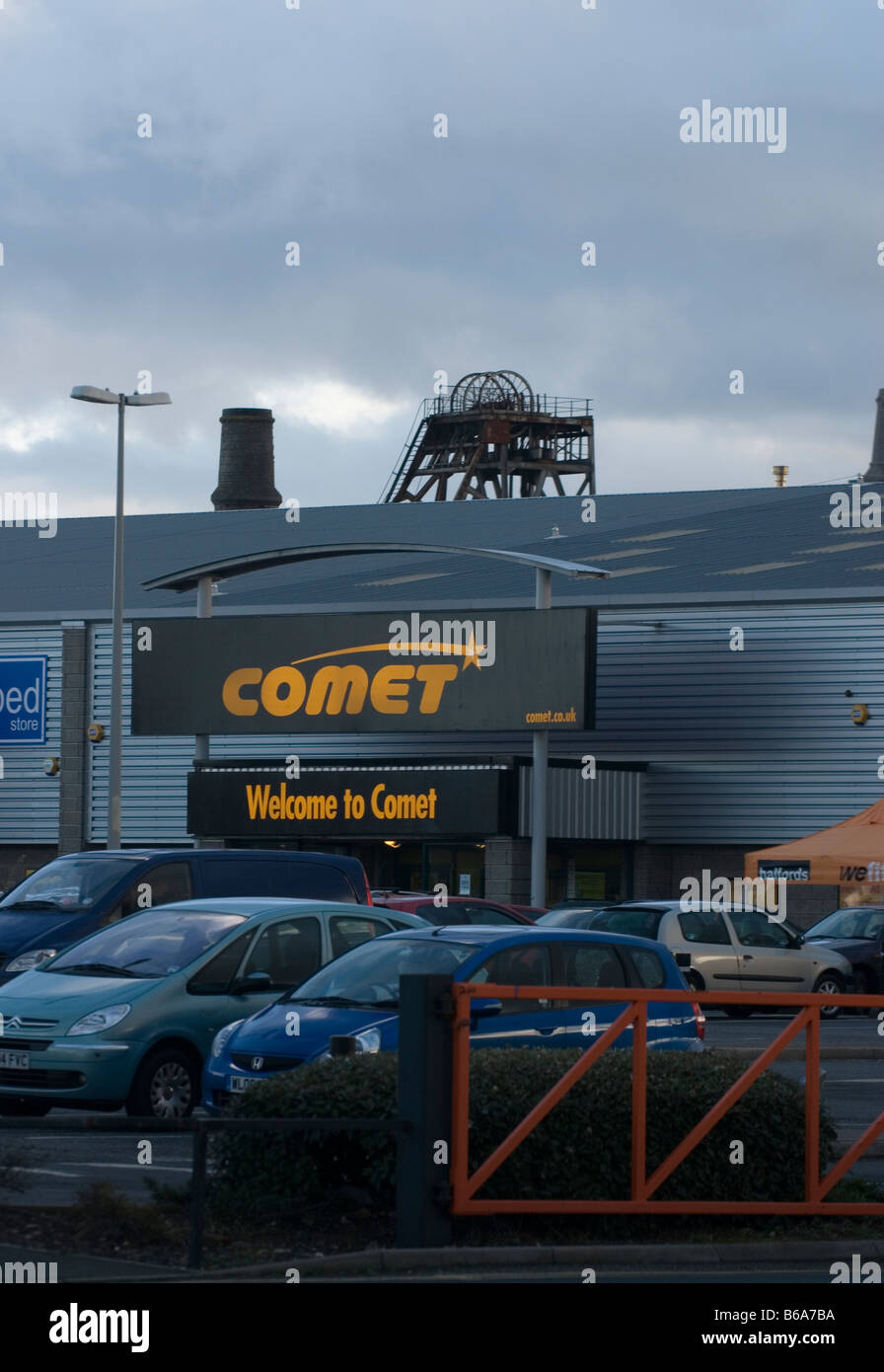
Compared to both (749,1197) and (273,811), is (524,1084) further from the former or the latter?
(273,811)

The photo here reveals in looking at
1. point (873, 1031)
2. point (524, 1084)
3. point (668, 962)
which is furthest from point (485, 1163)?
point (873, 1031)

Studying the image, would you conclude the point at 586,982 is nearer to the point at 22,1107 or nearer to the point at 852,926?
the point at 22,1107

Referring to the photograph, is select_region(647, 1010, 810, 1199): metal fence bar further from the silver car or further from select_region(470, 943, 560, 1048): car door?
the silver car

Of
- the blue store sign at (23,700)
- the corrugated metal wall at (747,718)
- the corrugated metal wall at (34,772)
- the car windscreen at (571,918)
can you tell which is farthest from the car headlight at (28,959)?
the blue store sign at (23,700)

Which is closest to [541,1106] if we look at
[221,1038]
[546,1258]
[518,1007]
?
[546,1258]

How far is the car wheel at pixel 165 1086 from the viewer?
1462 cm

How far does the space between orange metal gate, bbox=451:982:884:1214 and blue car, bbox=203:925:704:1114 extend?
2.10 meters

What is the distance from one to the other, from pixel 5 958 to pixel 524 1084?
8.64 meters

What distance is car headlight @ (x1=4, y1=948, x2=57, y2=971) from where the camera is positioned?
57.6 ft

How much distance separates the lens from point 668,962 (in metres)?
14.7

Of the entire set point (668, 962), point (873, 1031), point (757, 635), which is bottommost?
point (873, 1031)

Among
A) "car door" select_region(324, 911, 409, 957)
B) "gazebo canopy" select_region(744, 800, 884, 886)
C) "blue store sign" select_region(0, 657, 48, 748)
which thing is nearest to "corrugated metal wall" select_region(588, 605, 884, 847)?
"gazebo canopy" select_region(744, 800, 884, 886)

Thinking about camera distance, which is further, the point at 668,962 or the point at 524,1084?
the point at 668,962
